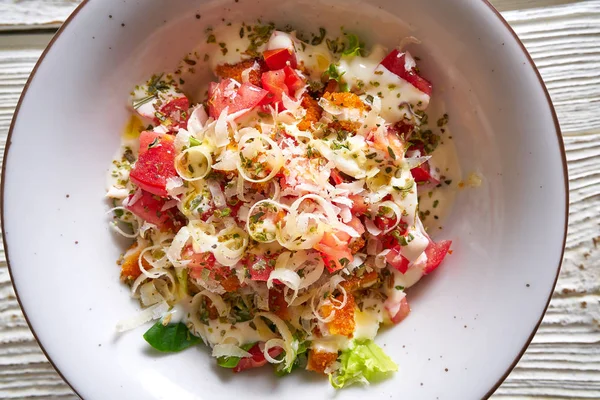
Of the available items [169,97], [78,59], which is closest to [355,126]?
[169,97]

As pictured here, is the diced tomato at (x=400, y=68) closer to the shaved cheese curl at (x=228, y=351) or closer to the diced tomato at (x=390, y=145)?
the diced tomato at (x=390, y=145)


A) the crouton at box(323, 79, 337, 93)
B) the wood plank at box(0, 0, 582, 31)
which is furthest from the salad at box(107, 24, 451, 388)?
the wood plank at box(0, 0, 582, 31)

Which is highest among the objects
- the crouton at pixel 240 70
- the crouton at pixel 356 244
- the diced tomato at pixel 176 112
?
the crouton at pixel 240 70

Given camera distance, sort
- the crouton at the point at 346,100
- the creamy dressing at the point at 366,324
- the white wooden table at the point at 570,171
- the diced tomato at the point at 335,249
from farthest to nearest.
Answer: the white wooden table at the point at 570,171 < the creamy dressing at the point at 366,324 < the crouton at the point at 346,100 < the diced tomato at the point at 335,249

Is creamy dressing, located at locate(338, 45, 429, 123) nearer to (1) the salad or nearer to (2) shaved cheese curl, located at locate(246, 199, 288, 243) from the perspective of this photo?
(1) the salad

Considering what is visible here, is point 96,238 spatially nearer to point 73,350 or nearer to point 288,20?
point 73,350

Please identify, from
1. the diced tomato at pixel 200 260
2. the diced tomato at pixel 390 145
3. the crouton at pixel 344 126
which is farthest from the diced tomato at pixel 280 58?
the diced tomato at pixel 200 260
